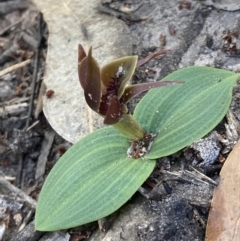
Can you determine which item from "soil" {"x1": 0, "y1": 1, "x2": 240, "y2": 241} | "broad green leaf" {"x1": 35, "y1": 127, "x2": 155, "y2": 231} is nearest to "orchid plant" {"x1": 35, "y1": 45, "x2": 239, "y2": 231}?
"broad green leaf" {"x1": 35, "y1": 127, "x2": 155, "y2": 231}

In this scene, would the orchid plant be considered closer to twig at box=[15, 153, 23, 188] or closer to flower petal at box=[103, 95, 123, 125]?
flower petal at box=[103, 95, 123, 125]

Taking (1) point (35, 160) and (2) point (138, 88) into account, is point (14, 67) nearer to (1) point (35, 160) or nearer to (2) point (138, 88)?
(1) point (35, 160)

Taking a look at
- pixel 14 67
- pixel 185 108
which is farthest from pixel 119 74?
pixel 14 67

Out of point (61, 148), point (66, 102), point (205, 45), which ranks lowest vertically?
point (61, 148)

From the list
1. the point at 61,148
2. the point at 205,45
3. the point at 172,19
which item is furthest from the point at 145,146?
the point at 172,19

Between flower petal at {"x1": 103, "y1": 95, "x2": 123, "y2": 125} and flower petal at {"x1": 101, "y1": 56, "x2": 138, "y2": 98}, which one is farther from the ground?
flower petal at {"x1": 101, "y1": 56, "x2": 138, "y2": 98}

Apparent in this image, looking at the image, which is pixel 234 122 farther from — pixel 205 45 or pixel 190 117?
pixel 205 45

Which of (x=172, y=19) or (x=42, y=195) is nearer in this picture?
(x=42, y=195)
